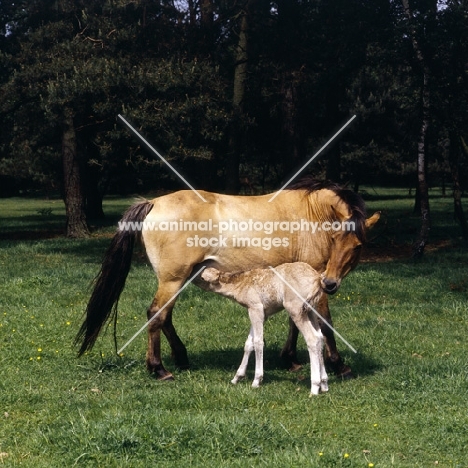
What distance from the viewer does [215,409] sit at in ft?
21.2

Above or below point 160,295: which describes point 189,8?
above

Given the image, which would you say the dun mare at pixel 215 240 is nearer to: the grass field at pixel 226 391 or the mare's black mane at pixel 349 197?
the mare's black mane at pixel 349 197

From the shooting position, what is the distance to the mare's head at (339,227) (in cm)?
742

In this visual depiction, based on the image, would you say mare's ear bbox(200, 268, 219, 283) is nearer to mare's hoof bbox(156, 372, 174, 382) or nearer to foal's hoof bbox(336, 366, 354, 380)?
mare's hoof bbox(156, 372, 174, 382)

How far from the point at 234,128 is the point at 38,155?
49.8 ft

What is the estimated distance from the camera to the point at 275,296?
7.43 m

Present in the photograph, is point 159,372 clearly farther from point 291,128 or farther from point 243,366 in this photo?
point 291,128

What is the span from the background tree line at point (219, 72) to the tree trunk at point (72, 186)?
1.4 inches

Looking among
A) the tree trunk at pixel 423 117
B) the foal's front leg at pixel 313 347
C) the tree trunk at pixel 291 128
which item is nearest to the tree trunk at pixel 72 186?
the tree trunk at pixel 291 128

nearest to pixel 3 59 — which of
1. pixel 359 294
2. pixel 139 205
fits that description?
pixel 359 294

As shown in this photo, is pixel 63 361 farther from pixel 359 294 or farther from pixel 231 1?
pixel 231 1

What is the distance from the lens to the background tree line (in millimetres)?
17297

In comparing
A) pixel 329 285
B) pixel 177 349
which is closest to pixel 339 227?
pixel 329 285

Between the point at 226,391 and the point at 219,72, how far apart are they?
1333cm
